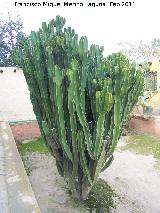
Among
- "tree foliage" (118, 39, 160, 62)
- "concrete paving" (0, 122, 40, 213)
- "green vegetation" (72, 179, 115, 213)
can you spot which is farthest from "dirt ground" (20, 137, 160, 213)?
"tree foliage" (118, 39, 160, 62)

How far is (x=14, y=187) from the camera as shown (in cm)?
438

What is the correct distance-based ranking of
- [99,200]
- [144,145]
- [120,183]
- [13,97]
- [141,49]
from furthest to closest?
[141,49], [13,97], [144,145], [120,183], [99,200]

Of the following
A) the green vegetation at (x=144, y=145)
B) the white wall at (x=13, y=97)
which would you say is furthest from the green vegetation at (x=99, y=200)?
the white wall at (x=13, y=97)

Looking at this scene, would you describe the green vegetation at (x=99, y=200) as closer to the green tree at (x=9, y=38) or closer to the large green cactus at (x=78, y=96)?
the large green cactus at (x=78, y=96)

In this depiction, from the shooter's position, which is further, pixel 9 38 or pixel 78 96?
pixel 9 38

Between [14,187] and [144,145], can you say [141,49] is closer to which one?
[144,145]

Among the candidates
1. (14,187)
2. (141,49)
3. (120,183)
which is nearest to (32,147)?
(120,183)

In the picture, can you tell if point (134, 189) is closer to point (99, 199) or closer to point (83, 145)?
point (99, 199)

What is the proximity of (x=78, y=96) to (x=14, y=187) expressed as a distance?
1549 mm

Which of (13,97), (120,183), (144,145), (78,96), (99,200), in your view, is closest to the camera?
(78,96)

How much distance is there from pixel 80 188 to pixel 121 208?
0.81 m

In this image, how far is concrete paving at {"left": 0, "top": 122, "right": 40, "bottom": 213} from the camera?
372 centimetres

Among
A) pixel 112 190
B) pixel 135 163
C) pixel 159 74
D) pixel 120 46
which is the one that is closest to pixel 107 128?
pixel 112 190

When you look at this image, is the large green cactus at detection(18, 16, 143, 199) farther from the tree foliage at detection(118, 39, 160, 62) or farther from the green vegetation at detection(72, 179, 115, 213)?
the tree foliage at detection(118, 39, 160, 62)
